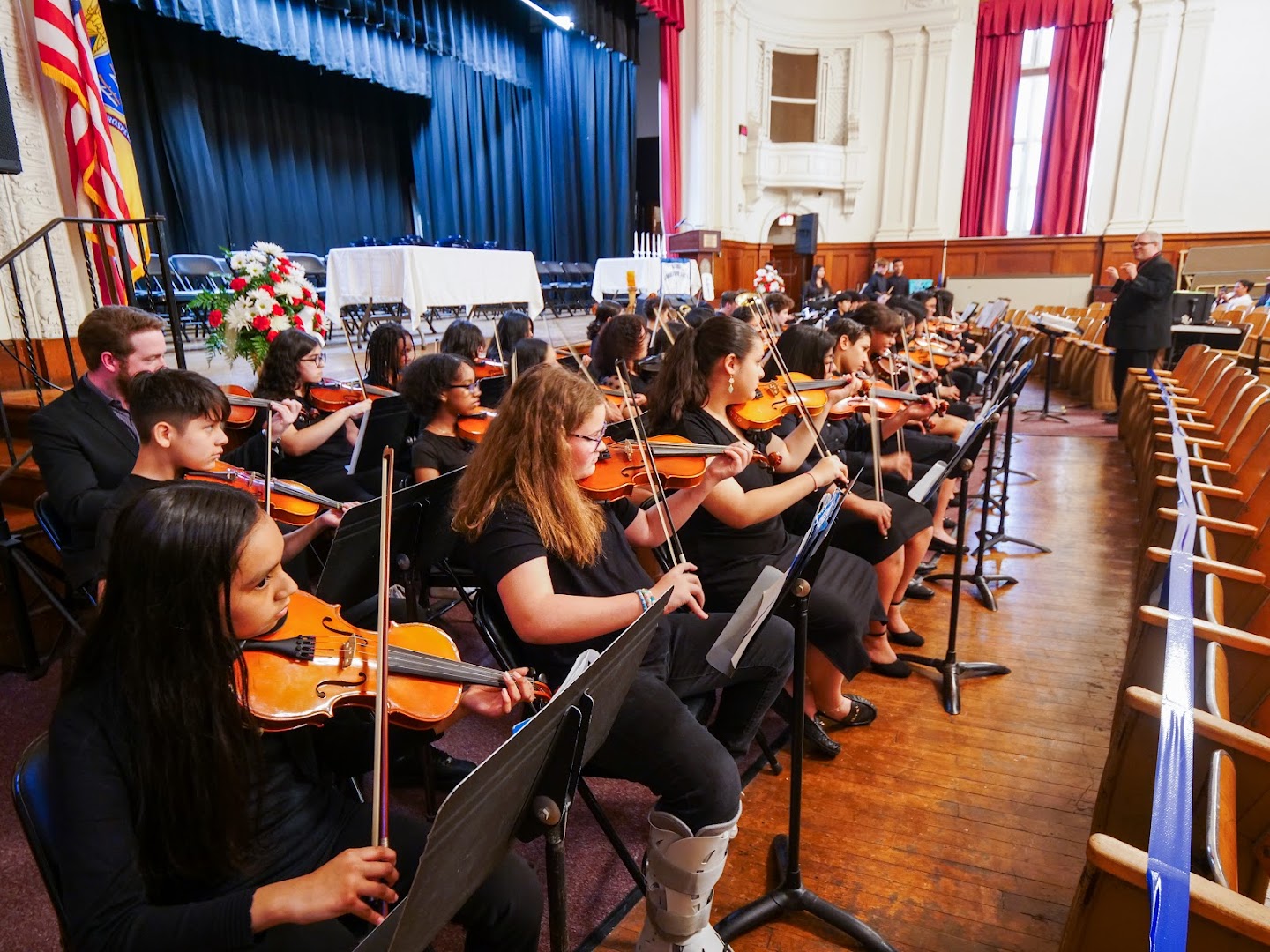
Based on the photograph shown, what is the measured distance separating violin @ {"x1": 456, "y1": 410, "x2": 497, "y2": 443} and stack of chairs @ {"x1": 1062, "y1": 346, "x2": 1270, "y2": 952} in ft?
6.82

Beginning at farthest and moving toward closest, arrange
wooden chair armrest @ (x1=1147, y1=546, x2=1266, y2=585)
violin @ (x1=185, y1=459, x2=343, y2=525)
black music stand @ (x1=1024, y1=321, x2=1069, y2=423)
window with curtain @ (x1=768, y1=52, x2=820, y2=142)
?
window with curtain @ (x1=768, y1=52, x2=820, y2=142) → black music stand @ (x1=1024, y1=321, x2=1069, y2=423) → violin @ (x1=185, y1=459, x2=343, y2=525) → wooden chair armrest @ (x1=1147, y1=546, x2=1266, y2=585)

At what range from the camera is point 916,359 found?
5.20 metres

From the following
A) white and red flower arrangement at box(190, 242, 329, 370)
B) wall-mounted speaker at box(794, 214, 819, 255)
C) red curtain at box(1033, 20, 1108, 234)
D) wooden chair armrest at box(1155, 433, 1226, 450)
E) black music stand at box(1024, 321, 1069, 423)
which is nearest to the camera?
wooden chair armrest at box(1155, 433, 1226, 450)

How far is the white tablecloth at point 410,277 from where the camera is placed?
16.4 ft

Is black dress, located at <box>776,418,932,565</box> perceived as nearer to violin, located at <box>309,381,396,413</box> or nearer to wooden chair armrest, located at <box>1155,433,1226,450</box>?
wooden chair armrest, located at <box>1155,433,1226,450</box>

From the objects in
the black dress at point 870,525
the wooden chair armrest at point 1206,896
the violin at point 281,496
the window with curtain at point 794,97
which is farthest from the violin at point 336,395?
the window with curtain at point 794,97

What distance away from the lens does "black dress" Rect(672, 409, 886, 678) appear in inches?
77.0

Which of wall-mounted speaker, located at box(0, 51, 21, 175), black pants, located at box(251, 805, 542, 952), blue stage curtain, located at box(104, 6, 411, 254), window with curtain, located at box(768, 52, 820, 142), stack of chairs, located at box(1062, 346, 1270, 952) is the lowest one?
black pants, located at box(251, 805, 542, 952)

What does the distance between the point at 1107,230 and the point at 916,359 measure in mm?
7942

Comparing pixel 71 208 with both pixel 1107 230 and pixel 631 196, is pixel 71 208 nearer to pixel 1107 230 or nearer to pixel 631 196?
pixel 631 196

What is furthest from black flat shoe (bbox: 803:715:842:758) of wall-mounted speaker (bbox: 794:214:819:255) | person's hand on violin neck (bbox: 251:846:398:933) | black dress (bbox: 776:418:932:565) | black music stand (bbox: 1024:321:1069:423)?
wall-mounted speaker (bbox: 794:214:819:255)

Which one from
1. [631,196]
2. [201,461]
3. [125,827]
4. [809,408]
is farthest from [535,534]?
[631,196]

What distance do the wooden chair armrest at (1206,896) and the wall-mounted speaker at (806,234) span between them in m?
11.1

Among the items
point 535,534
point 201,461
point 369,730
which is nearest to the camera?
point 369,730
